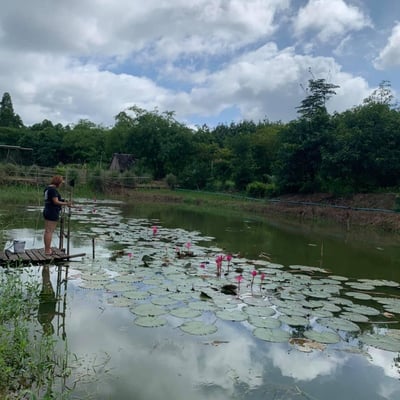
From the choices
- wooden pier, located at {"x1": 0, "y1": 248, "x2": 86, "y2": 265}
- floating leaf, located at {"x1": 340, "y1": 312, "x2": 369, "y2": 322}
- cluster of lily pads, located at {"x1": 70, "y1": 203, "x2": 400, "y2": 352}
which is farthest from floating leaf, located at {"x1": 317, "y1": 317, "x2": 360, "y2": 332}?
wooden pier, located at {"x1": 0, "y1": 248, "x2": 86, "y2": 265}

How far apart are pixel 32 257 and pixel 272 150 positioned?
2420 cm

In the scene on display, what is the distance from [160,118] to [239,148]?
9939 mm

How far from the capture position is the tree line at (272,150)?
19.4 meters

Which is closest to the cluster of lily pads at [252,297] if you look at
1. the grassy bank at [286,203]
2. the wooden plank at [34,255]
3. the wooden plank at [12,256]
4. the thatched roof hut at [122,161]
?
the wooden plank at [34,255]

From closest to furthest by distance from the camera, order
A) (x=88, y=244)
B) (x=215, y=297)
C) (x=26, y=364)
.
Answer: (x=26, y=364) → (x=215, y=297) → (x=88, y=244)

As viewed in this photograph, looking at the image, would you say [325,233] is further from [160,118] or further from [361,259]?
[160,118]

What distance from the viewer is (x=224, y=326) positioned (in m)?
4.57

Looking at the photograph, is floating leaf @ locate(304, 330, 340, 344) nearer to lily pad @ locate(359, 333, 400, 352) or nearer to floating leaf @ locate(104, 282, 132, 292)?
lily pad @ locate(359, 333, 400, 352)

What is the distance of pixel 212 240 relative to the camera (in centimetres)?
1109

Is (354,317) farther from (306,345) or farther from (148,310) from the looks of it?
(148,310)

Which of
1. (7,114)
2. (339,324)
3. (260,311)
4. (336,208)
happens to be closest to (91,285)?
(260,311)

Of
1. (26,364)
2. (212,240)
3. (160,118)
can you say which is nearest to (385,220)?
(212,240)

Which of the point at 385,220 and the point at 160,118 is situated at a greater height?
the point at 160,118

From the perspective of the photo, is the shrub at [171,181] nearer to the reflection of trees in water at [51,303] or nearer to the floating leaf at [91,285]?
the reflection of trees in water at [51,303]
